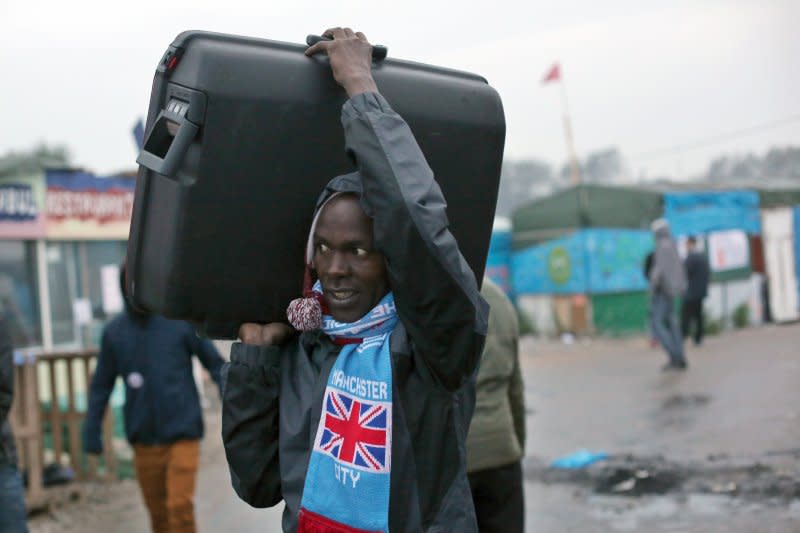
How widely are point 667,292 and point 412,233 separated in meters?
11.7

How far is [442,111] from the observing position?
2.38 metres

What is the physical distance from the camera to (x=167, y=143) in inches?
87.2

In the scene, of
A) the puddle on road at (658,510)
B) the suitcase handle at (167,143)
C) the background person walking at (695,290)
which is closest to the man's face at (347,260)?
the suitcase handle at (167,143)

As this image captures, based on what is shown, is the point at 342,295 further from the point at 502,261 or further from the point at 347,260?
the point at 502,261

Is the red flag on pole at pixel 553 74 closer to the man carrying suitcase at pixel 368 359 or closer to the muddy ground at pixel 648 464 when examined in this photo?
the muddy ground at pixel 648 464

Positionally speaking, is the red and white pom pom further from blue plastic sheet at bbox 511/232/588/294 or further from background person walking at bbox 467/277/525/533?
blue plastic sheet at bbox 511/232/588/294

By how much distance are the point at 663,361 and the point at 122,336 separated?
36.2ft

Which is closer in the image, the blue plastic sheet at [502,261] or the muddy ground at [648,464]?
the muddy ground at [648,464]

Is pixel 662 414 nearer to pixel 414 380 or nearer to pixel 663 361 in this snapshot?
pixel 663 361

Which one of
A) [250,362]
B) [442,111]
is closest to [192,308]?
[250,362]

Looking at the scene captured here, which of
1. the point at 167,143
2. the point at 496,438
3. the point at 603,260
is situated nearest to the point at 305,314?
the point at 167,143

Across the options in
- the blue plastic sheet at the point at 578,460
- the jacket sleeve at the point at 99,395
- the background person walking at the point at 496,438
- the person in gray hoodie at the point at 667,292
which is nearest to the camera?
the background person walking at the point at 496,438

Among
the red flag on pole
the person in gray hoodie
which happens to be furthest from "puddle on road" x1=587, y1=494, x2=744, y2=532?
the red flag on pole

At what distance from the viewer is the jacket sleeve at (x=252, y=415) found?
233 centimetres
